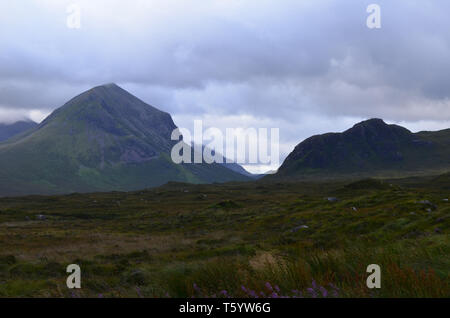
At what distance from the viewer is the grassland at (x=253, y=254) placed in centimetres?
624

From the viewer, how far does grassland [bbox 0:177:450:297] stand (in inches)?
246

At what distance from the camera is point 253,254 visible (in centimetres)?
1912

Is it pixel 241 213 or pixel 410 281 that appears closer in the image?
pixel 410 281

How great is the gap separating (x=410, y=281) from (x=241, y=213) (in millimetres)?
56723

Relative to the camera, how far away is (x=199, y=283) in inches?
266

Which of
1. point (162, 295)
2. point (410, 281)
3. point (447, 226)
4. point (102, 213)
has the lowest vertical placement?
point (102, 213)

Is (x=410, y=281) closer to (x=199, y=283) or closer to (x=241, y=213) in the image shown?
(x=199, y=283)
